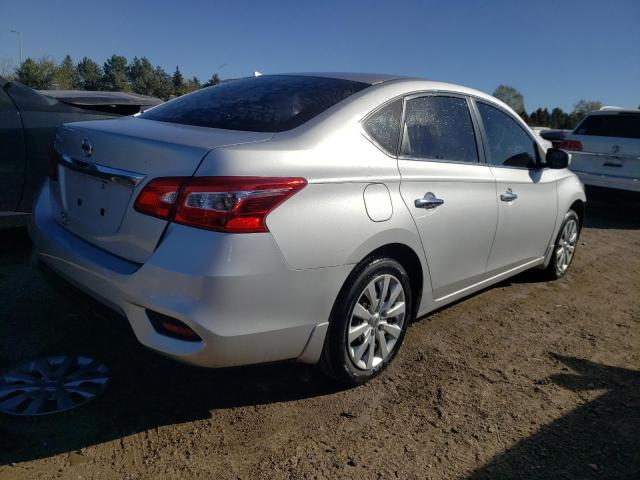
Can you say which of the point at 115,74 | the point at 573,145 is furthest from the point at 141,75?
the point at 573,145

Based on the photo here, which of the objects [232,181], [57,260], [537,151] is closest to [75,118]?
[57,260]

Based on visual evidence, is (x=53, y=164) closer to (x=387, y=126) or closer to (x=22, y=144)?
(x=22, y=144)

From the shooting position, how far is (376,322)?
285 cm

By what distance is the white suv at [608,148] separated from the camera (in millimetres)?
8234

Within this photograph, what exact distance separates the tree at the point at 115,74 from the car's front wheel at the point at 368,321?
109m

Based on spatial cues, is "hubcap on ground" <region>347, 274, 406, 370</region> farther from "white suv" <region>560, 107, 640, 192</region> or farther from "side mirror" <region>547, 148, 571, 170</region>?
"white suv" <region>560, 107, 640, 192</region>

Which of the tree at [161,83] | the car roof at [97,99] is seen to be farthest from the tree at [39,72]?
the car roof at [97,99]

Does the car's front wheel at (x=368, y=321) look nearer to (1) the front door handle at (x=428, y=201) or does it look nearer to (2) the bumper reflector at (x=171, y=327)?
(1) the front door handle at (x=428, y=201)

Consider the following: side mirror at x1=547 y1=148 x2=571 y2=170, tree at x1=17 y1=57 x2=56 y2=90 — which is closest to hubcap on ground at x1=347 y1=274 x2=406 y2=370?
side mirror at x1=547 y1=148 x2=571 y2=170

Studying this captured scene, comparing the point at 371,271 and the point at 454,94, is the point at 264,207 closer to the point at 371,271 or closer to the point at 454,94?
the point at 371,271

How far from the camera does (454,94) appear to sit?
11.6 ft

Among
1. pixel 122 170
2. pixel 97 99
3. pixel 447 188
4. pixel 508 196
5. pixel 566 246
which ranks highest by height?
pixel 97 99

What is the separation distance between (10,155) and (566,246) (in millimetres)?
4807

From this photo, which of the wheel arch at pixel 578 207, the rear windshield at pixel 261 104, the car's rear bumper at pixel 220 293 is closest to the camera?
the car's rear bumper at pixel 220 293
